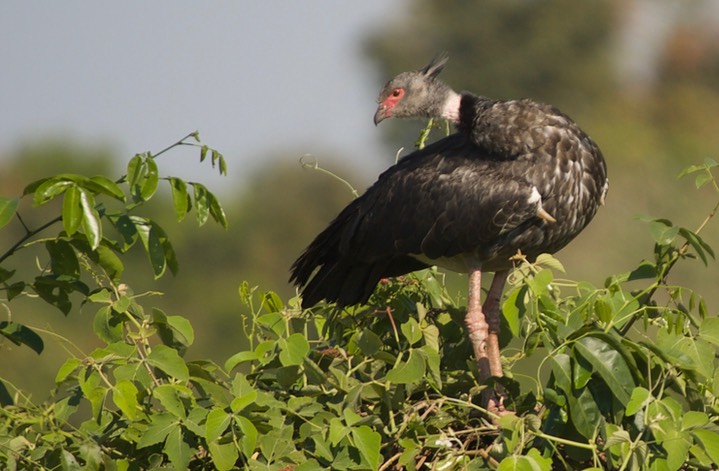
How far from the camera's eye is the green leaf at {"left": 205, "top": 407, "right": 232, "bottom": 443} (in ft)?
10.4

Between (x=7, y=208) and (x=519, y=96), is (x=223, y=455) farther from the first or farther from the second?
(x=519, y=96)

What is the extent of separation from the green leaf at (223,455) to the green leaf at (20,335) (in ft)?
2.32

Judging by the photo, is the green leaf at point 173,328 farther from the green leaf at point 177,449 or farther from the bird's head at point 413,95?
the bird's head at point 413,95

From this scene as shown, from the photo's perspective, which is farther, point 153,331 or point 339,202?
point 339,202

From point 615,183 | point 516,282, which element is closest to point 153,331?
point 516,282

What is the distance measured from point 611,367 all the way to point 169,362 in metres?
1.08

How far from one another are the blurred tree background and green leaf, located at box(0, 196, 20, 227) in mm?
7590

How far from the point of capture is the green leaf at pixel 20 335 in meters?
3.62

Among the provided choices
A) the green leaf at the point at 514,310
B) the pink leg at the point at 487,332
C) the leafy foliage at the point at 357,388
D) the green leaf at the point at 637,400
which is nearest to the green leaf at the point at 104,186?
the leafy foliage at the point at 357,388

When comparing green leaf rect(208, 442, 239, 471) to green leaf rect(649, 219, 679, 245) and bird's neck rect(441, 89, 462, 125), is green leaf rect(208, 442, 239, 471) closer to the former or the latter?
green leaf rect(649, 219, 679, 245)

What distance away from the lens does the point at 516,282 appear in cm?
339

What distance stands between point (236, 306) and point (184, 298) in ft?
3.47

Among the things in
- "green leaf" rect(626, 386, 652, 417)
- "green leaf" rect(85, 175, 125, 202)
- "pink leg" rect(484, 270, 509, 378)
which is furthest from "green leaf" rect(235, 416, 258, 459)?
"green leaf" rect(626, 386, 652, 417)

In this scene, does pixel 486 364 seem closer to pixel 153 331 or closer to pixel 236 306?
pixel 153 331
